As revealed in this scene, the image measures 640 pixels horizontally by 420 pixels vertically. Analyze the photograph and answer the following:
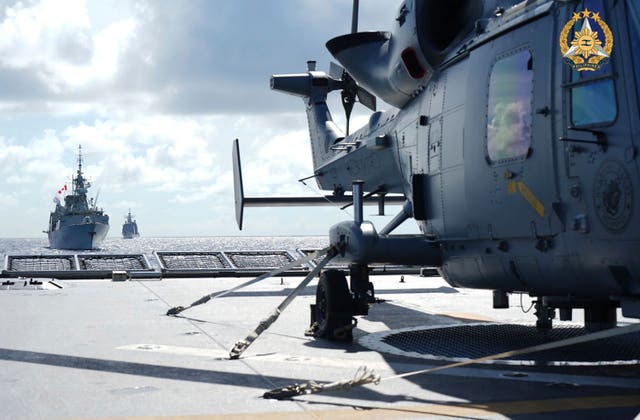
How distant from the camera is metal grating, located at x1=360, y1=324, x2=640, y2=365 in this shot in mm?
7570

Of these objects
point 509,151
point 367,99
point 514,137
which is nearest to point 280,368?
point 509,151

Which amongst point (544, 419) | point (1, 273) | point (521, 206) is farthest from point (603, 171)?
point (1, 273)

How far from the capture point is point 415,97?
9.03 metres

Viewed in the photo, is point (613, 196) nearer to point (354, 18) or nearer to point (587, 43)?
point (587, 43)

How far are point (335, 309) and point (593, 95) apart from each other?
4092 millimetres

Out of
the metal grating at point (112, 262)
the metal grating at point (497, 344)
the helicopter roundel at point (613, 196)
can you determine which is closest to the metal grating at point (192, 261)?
the metal grating at point (112, 262)

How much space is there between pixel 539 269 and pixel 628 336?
3.46 m

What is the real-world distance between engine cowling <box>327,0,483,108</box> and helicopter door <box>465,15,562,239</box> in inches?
39.6

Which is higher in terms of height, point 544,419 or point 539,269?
point 539,269

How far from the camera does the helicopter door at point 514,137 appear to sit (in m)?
6.09

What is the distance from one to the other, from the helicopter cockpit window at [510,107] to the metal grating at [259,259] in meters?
16.1

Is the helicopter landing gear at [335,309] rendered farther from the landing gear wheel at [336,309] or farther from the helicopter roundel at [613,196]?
the helicopter roundel at [613,196]

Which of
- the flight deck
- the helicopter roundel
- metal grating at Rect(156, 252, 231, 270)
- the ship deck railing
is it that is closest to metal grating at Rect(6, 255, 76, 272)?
the ship deck railing

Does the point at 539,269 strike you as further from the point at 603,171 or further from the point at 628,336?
the point at 628,336
